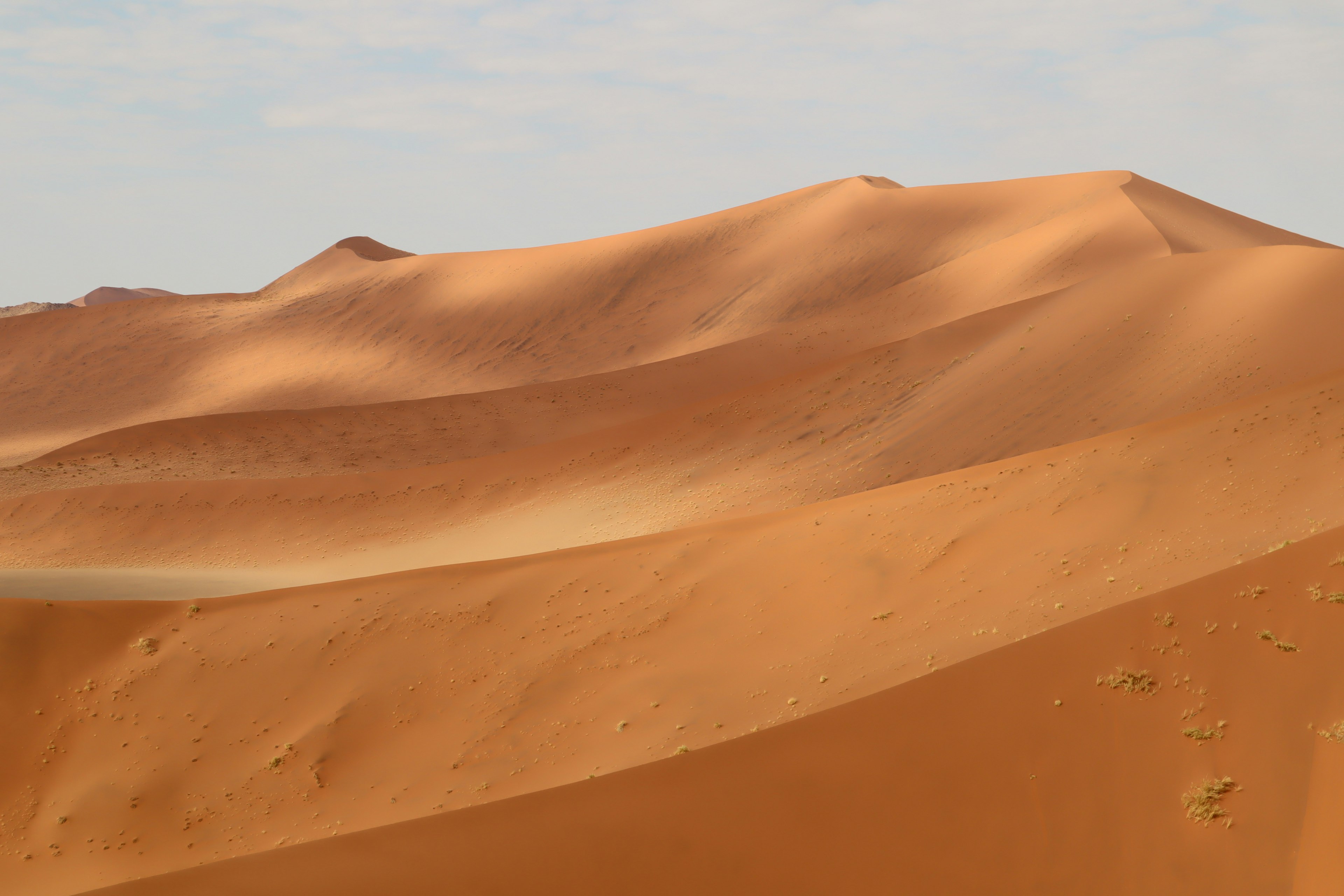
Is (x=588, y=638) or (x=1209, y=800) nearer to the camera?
(x=1209, y=800)

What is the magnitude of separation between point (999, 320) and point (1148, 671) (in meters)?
17.3

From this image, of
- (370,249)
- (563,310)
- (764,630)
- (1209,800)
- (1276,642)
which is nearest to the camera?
(1209,800)

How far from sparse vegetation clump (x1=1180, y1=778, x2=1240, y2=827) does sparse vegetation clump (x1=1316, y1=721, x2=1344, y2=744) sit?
0.69 metres

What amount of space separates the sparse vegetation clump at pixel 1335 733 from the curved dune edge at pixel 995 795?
1.4 inches

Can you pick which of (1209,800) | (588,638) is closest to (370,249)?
(588,638)

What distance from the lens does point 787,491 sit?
800 inches

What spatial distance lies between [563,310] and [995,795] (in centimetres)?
3670

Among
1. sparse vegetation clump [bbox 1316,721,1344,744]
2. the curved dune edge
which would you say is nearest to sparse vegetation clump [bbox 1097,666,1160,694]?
the curved dune edge

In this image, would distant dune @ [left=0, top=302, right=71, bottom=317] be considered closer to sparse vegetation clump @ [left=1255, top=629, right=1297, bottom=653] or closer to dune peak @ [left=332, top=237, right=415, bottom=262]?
dune peak @ [left=332, top=237, right=415, bottom=262]

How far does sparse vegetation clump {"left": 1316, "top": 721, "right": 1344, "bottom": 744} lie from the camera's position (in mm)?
6414

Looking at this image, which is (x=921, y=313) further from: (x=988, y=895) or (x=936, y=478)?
(x=988, y=895)

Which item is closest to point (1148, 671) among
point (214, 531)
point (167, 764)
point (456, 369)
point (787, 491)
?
point (167, 764)

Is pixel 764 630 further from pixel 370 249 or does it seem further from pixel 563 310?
pixel 370 249

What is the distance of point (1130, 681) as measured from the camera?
705 centimetres
